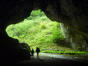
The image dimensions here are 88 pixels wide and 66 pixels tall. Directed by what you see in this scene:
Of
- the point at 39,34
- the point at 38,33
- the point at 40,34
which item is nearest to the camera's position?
the point at 40,34

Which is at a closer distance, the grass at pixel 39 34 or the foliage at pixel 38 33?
the grass at pixel 39 34

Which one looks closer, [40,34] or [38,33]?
[40,34]

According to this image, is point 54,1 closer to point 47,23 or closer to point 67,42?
point 67,42

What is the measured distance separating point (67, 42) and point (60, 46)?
7.05 feet

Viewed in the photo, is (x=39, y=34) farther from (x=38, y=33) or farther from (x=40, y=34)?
(x=38, y=33)

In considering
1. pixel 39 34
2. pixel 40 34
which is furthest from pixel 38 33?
pixel 40 34

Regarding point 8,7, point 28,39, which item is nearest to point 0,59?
point 8,7

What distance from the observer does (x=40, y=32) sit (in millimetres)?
45406

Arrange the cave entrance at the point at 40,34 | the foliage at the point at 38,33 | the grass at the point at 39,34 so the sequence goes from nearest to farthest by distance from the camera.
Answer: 1. the cave entrance at the point at 40,34
2. the grass at the point at 39,34
3. the foliage at the point at 38,33

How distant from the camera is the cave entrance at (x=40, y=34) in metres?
37.9

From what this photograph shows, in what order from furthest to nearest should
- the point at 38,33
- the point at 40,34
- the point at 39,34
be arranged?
the point at 38,33 < the point at 39,34 < the point at 40,34

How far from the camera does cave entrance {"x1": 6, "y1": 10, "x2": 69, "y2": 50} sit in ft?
124

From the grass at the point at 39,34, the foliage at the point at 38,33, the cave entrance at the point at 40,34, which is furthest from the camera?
the foliage at the point at 38,33

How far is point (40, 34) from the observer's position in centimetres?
4434
